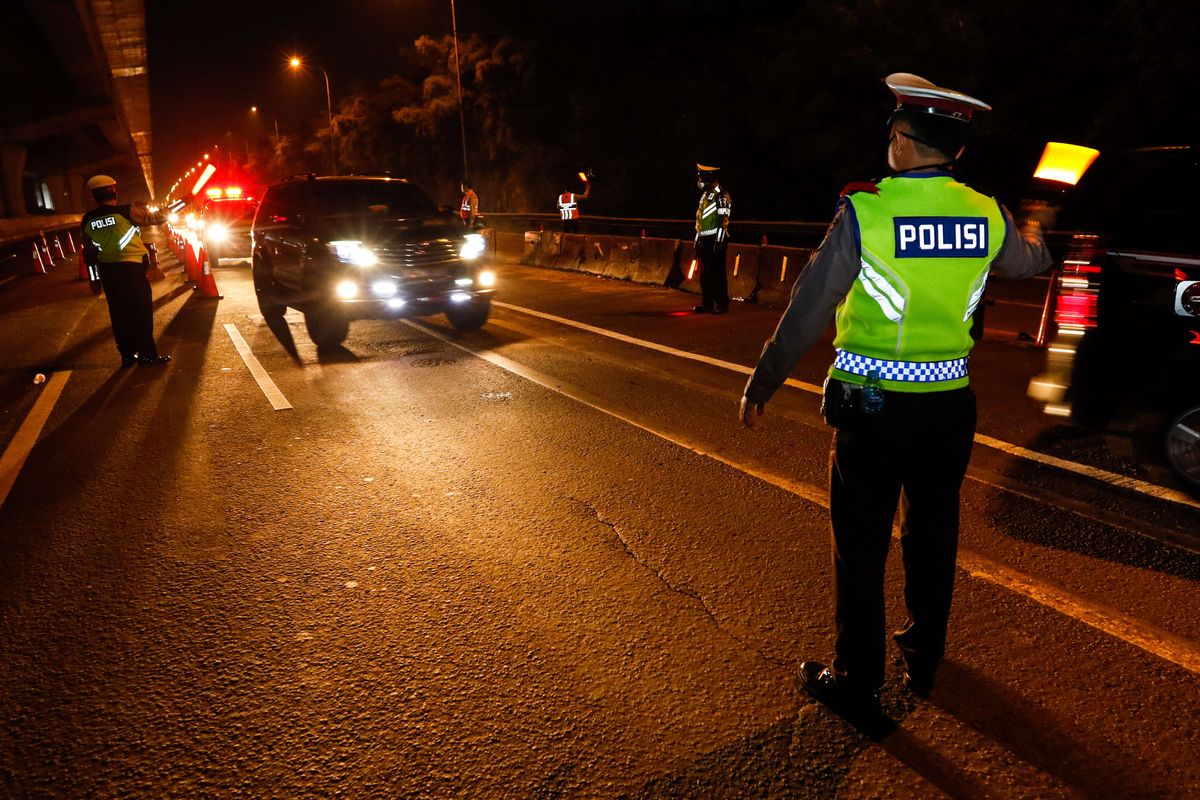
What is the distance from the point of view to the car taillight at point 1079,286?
455 cm

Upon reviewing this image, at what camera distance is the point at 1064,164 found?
3.92 meters

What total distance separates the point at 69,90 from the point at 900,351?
47029mm

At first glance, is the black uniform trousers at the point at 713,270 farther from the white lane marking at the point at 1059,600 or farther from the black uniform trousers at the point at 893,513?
the black uniform trousers at the point at 893,513

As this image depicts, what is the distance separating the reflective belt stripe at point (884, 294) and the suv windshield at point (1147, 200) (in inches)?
94.0

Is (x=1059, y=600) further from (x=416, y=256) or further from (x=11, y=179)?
(x=11, y=179)

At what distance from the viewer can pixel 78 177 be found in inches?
2677

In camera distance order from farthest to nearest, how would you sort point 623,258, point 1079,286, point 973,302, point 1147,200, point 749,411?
point 623,258 → point 1079,286 → point 1147,200 → point 749,411 → point 973,302

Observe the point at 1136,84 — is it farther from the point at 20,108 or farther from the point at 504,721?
the point at 20,108

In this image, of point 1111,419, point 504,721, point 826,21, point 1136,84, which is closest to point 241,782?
point 504,721

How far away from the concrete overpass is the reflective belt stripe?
30.3 meters

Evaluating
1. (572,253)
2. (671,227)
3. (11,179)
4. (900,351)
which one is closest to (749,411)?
A: (900,351)

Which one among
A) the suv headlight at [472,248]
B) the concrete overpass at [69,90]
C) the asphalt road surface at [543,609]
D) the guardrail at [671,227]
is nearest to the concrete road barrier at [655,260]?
the guardrail at [671,227]

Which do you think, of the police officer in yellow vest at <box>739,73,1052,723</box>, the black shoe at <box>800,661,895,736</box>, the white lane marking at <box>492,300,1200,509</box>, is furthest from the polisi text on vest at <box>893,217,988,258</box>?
the white lane marking at <box>492,300,1200,509</box>

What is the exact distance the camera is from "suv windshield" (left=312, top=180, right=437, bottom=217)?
1032cm
